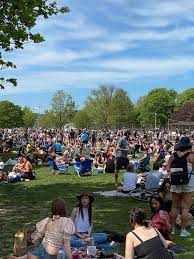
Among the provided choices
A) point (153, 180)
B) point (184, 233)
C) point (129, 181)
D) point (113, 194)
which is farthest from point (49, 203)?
point (184, 233)

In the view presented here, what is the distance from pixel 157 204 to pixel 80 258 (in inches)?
74.9

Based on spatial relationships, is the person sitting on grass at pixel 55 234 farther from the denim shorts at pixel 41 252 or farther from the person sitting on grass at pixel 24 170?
the person sitting on grass at pixel 24 170

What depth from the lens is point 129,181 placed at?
12922 mm

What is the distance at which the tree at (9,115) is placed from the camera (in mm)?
94250

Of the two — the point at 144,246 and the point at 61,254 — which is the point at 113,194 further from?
the point at 144,246

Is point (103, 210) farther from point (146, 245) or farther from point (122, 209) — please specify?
point (146, 245)

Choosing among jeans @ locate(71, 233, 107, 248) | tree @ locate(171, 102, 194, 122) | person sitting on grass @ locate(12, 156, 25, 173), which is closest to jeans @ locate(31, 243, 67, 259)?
jeans @ locate(71, 233, 107, 248)

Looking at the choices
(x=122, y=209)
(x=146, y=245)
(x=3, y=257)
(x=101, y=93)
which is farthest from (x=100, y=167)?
(x=101, y=93)

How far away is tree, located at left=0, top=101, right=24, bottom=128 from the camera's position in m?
94.2

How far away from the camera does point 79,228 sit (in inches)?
305

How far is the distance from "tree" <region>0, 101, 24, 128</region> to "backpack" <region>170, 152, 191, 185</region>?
86380 millimetres

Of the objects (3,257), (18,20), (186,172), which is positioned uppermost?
(18,20)

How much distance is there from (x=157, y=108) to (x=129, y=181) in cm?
9229

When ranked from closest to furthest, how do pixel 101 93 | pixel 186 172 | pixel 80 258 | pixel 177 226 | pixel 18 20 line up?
pixel 80 258 < pixel 186 172 < pixel 177 226 < pixel 18 20 < pixel 101 93
